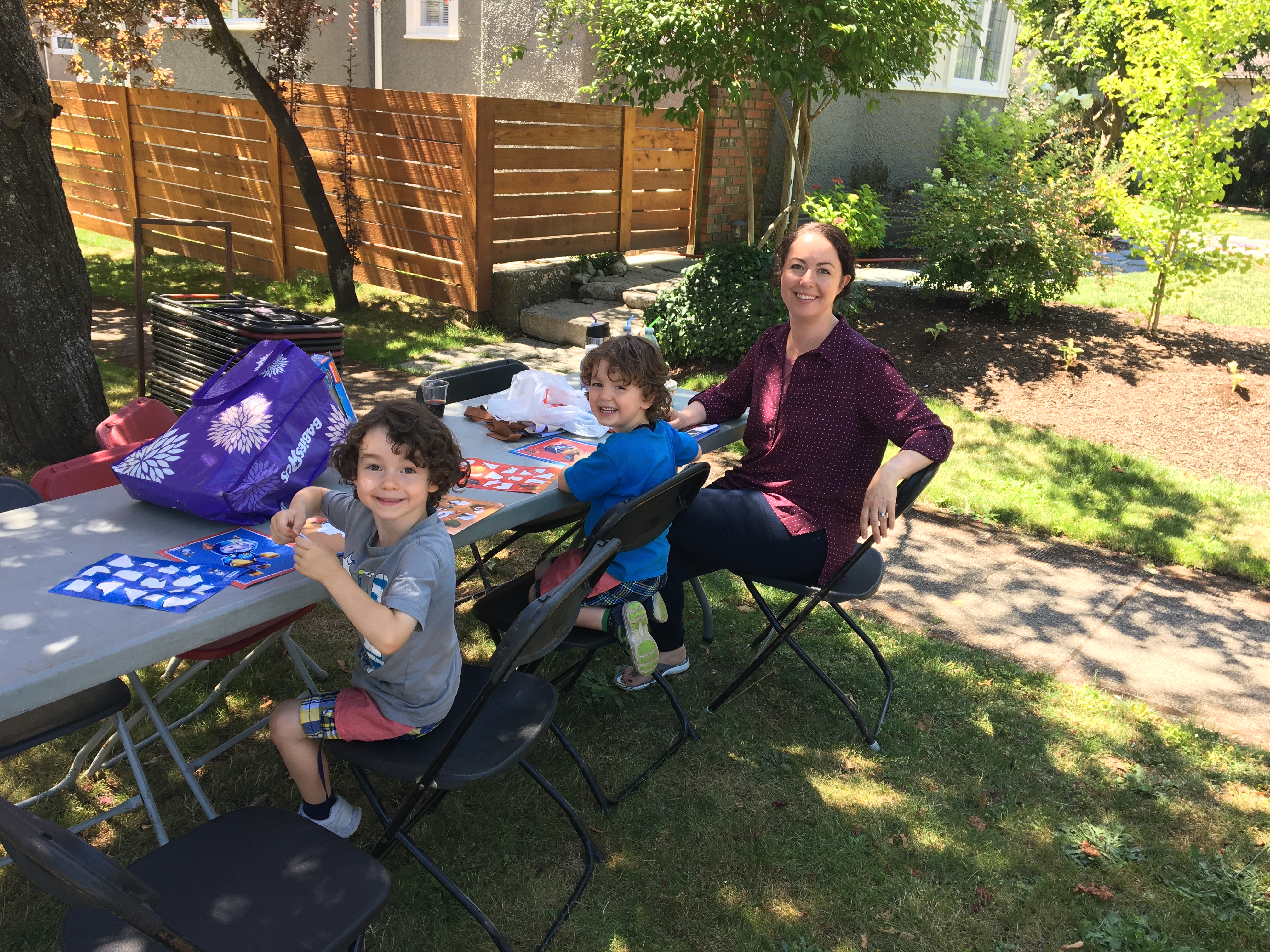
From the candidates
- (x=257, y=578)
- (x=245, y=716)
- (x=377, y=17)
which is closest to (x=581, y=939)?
(x=257, y=578)

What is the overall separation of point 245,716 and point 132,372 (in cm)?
489

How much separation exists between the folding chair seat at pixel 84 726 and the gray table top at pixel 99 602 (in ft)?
1.12

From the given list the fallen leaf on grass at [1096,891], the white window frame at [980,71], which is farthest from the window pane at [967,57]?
the fallen leaf on grass at [1096,891]

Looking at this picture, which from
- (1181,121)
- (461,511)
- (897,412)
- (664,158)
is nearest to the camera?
(461,511)

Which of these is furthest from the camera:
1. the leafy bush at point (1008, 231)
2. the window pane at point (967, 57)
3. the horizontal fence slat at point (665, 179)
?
the window pane at point (967, 57)

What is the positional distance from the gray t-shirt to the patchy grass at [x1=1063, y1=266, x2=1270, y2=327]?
293 inches

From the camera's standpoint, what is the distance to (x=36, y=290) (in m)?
4.98

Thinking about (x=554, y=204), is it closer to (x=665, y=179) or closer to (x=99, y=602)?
(x=665, y=179)

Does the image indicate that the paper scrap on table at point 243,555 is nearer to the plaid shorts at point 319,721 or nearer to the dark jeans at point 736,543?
the plaid shorts at point 319,721

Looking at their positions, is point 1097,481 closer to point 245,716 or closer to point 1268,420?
point 1268,420

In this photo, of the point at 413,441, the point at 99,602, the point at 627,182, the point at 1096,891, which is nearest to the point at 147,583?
the point at 99,602

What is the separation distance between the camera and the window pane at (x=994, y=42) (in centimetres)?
1425

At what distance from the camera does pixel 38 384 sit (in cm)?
509

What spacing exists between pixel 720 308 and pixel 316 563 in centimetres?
576
